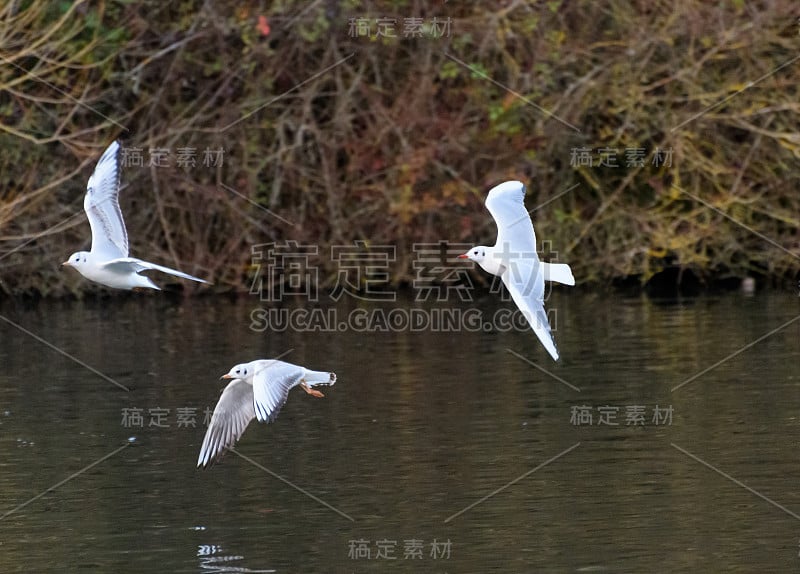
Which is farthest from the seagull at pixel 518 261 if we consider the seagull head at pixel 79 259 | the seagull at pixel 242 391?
the seagull head at pixel 79 259

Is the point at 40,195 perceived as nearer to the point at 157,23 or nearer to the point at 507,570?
the point at 157,23

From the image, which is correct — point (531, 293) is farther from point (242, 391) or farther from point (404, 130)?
point (404, 130)

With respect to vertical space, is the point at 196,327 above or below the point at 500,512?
above

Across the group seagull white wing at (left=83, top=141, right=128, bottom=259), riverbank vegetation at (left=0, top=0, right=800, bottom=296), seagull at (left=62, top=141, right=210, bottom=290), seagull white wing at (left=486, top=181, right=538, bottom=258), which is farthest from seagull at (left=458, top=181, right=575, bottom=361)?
riverbank vegetation at (left=0, top=0, right=800, bottom=296)

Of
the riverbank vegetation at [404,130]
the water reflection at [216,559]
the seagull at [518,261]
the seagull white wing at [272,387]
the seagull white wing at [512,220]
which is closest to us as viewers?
the water reflection at [216,559]

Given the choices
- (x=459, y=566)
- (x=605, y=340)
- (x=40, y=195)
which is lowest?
(x=459, y=566)

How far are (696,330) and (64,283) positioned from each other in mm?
8667

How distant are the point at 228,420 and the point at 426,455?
4.60ft

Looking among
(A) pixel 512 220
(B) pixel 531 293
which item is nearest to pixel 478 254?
(A) pixel 512 220

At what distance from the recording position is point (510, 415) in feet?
38.7

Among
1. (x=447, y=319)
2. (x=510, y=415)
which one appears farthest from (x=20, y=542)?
(x=447, y=319)

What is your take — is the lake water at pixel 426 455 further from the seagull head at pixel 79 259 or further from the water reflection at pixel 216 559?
the seagull head at pixel 79 259

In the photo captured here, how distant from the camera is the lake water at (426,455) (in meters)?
8.41

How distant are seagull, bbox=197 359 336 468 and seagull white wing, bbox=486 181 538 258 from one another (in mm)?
1528
